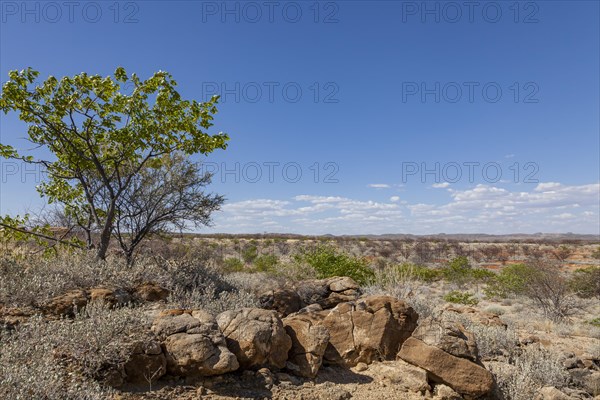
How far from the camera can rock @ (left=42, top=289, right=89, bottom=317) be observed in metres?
5.50

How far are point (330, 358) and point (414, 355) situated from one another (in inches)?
44.4

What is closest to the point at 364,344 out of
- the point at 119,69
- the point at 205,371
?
the point at 205,371

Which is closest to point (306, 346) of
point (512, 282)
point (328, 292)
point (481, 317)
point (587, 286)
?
point (328, 292)

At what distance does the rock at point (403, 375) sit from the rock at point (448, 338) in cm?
42

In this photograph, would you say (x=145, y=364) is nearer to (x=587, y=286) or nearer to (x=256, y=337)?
(x=256, y=337)

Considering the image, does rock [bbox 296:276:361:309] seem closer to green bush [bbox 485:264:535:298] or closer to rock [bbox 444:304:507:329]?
rock [bbox 444:304:507:329]

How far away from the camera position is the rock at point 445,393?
4.66 m

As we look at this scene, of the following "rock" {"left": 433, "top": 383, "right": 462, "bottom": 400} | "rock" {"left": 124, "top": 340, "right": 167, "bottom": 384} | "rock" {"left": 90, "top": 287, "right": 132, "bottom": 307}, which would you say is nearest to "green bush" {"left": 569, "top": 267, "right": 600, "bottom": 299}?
"rock" {"left": 433, "top": 383, "right": 462, "bottom": 400}

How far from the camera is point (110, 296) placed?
6.11 m

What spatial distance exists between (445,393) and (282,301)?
3.36 m

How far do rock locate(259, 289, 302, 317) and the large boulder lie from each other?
254 cm

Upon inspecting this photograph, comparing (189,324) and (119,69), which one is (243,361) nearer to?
(189,324)

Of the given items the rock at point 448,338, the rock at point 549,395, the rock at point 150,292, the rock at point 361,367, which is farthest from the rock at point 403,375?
the rock at point 150,292

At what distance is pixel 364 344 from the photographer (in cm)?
547
